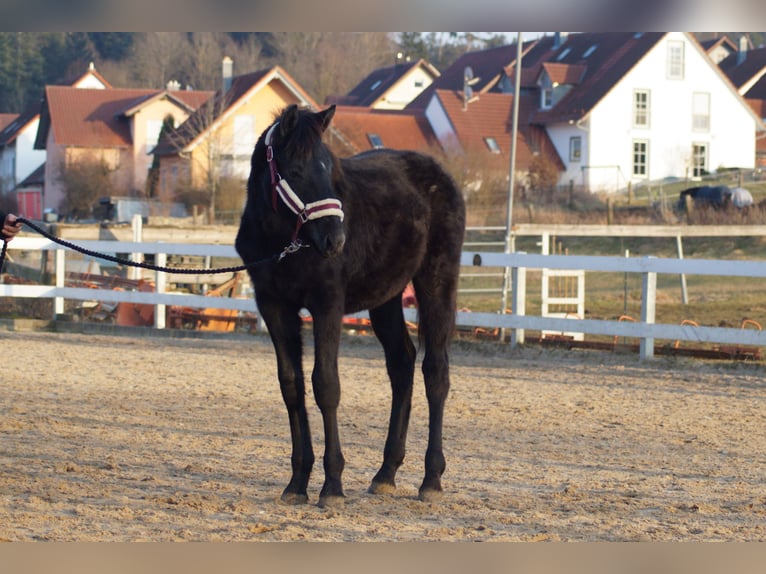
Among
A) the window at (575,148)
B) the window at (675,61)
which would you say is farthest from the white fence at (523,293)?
the window at (675,61)

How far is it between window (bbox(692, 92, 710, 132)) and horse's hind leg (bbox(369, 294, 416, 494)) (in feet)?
155

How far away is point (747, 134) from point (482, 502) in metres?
49.7

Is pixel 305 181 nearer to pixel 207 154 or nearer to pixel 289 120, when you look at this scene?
pixel 289 120

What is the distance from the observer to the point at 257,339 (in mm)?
14195

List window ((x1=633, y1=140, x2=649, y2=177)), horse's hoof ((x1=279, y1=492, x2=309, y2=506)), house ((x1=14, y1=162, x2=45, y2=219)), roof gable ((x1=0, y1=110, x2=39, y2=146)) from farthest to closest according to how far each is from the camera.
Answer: roof gable ((x1=0, y1=110, x2=39, y2=146))
house ((x1=14, y1=162, x2=45, y2=219))
window ((x1=633, y1=140, x2=649, y2=177))
horse's hoof ((x1=279, y1=492, x2=309, y2=506))

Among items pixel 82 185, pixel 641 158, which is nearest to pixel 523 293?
pixel 82 185

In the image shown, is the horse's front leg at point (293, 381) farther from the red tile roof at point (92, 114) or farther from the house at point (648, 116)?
the red tile roof at point (92, 114)

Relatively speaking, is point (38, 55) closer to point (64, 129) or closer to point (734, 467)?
point (64, 129)

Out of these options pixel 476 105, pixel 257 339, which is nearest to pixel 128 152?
pixel 476 105

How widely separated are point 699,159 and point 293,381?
48.5 meters

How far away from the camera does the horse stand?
5039 mm

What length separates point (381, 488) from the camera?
5629 mm

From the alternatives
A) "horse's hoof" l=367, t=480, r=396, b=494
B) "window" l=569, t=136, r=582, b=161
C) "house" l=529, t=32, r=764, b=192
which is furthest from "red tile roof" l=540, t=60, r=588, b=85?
"horse's hoof" l=367, t=480, r=396, b=494

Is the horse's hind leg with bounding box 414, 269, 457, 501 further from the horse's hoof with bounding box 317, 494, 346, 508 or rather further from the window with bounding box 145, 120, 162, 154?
the window with bounding box 145, 120, 162, 154
